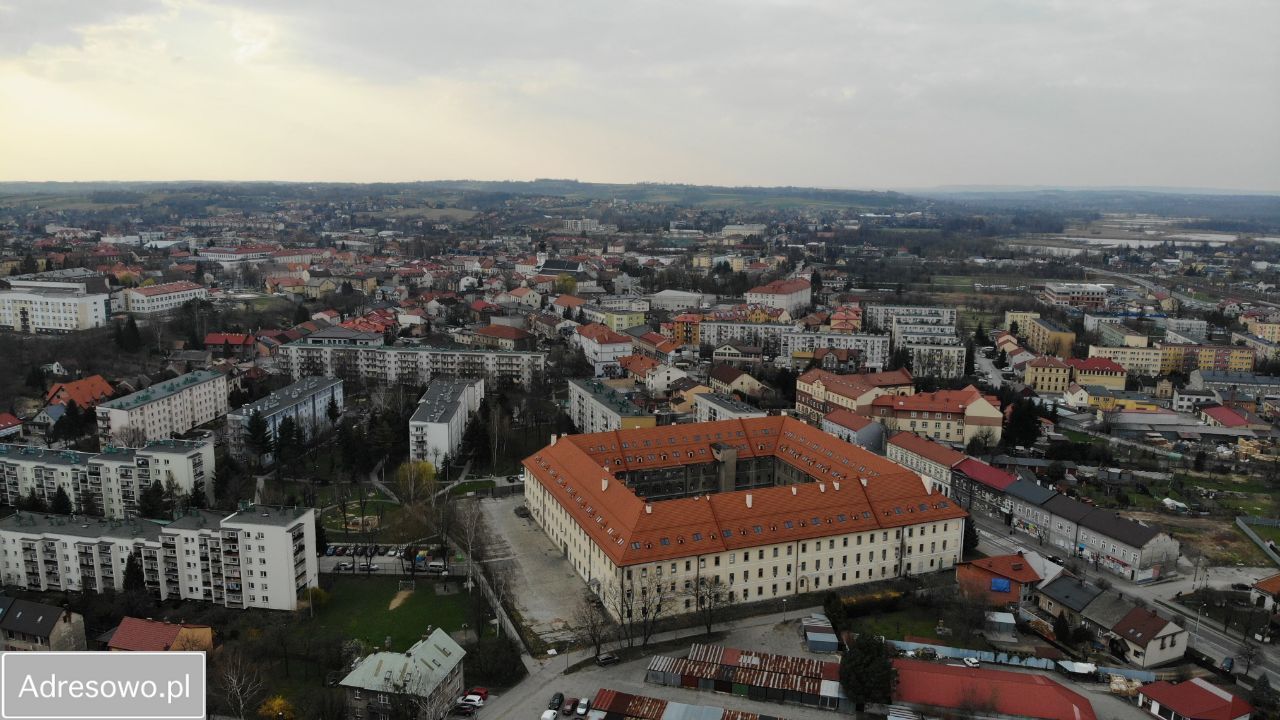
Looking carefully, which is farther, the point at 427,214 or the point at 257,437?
the point at 427,214

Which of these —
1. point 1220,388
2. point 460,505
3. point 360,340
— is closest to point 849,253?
point 1220,388

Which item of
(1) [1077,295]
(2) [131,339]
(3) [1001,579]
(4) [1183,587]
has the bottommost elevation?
(4) [1183,587]

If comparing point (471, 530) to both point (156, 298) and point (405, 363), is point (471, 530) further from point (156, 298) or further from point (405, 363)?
point (156, 298)

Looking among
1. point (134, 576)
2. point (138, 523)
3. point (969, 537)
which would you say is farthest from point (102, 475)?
point (969, 537)

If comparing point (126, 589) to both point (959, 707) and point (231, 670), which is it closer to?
point (231, 670)

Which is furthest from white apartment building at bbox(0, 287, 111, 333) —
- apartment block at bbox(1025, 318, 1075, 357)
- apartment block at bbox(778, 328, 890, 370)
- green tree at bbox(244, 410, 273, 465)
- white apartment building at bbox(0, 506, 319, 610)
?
apartment block at bbox(1025, 318, 1075, 357)

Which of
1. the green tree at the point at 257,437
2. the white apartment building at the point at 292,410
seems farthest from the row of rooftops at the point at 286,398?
the green tree at the point at 257,437

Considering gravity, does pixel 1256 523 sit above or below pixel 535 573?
above

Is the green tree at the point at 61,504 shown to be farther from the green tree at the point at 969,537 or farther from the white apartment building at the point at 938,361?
the white apartment building at the point at 938,361
